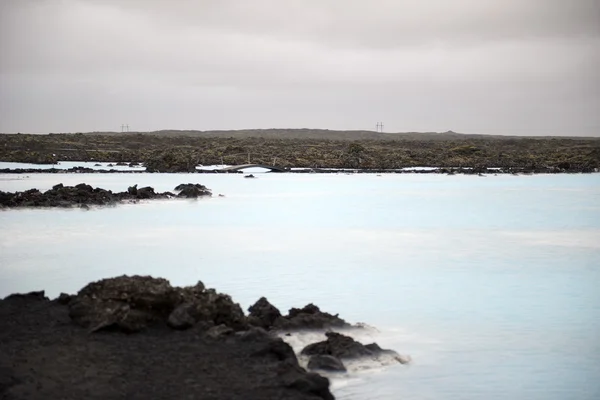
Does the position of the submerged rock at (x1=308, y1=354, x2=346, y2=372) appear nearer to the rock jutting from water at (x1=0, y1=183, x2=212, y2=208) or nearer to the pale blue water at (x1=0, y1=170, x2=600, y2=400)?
the pale blue water at (x1=0, y1=170, x2=600, y2=400)

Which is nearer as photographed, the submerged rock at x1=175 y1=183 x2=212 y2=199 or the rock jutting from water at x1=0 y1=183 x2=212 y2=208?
the rock jutting from water at x1=0 y1=183 x2=212 y2=208

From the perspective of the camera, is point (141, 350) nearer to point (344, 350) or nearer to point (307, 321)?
point (344, 350)

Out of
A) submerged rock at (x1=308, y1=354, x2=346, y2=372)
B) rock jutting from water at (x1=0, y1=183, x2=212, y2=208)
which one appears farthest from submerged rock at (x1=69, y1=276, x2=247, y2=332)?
rock jutting from water at (x1=0, y1=183, x2=212, y2=208)

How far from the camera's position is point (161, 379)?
5918mm

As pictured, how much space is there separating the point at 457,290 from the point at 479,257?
3.68 meters

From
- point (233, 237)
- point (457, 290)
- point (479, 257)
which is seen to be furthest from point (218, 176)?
point (457, 290)

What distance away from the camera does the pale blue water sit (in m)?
7.38

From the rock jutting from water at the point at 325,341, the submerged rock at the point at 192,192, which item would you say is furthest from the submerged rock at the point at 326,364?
the submerged rock at the point at 192,192

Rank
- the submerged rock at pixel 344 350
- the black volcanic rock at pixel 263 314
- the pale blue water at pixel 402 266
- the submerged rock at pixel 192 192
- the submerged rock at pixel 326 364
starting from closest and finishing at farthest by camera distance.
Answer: the submerged rock at pixel 326 364 < the submerged rock at pixel 344 350 < the pale blue water at pixel 402 266 < the black volcanic rock at pixel 263 314 < the submerged rock at pixel 192 192

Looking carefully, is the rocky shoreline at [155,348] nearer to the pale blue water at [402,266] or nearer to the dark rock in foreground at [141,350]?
the dark rock in foreground at [141,350]

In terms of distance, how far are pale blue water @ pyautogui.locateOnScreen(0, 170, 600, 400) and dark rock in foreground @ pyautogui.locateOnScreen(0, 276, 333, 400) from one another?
2.33 ft

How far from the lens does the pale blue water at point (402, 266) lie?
738cm

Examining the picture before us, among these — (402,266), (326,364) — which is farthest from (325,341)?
(402,266)

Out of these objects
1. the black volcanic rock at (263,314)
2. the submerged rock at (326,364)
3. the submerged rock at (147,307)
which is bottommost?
the submerged rock at (326,364)
